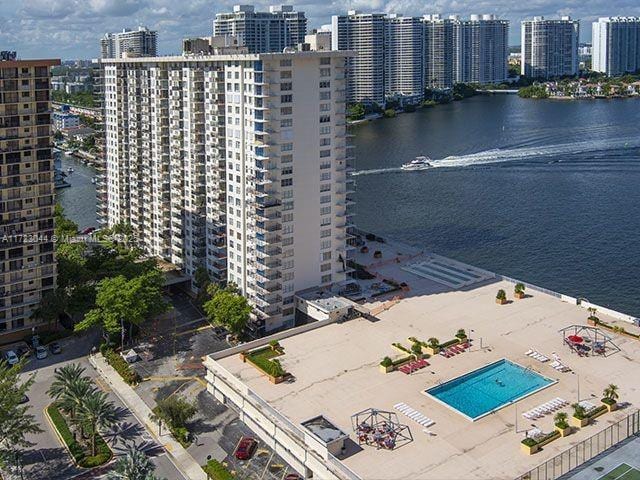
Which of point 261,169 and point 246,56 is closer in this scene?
point 246,56

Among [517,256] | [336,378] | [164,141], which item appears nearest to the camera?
[336,378]

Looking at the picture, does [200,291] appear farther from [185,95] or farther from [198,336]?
[185,95]

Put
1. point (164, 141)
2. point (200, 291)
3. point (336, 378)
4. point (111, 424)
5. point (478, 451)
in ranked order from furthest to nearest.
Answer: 1. point (164, 141)
2. point (200, 291)
3. point (336, 378)
4. point (111, 424)
5. point (478, 451)

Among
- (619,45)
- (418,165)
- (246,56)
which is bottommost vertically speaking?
(418,165)

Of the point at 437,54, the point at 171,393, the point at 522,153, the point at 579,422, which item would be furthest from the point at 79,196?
the point at 437,54

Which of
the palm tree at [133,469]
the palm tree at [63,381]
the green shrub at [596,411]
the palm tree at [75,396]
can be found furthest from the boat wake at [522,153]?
the palm tree at [133,469]

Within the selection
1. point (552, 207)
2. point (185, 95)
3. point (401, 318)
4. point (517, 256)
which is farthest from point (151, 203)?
point (552, 207)

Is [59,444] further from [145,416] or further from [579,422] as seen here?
[579,422]
